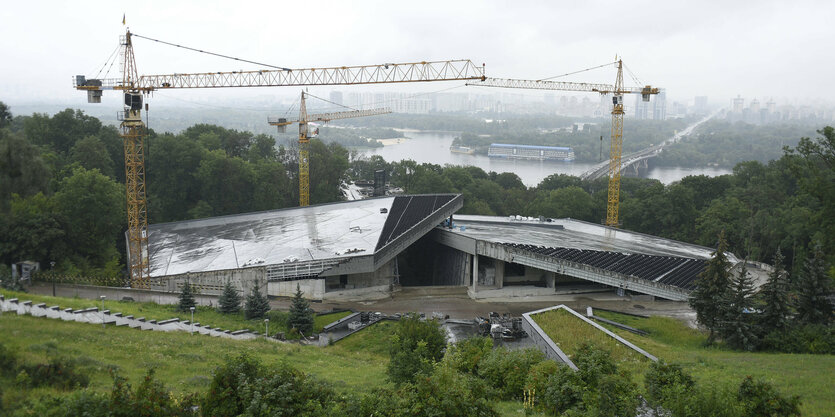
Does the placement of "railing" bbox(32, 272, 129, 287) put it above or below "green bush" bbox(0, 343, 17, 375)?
below

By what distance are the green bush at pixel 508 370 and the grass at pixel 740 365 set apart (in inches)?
150

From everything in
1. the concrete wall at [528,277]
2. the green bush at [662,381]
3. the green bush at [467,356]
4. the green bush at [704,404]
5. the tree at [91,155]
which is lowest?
the concrete wall at [528,277]

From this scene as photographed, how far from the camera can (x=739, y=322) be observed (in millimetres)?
21844

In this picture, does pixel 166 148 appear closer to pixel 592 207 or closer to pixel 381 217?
pixel 381 217

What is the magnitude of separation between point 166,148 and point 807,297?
46.4 meters

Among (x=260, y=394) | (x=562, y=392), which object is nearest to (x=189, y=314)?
(x=260, y=394)

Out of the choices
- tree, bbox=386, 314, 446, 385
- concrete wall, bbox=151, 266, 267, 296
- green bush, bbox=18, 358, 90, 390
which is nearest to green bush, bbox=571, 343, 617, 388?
tree, bbox=386, 314, 446, 385

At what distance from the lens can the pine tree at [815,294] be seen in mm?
22047

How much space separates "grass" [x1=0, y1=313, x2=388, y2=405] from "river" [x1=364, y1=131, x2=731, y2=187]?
95.0 meters

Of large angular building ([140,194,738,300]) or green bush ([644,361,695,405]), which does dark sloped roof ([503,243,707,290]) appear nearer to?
large angular building ([140,194,738,300])

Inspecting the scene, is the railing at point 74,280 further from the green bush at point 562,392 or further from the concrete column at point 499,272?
the green bush at point 562,392

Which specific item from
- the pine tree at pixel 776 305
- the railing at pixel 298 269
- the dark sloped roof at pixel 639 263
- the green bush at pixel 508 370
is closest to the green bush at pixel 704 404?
the green bush at pixel 508 370

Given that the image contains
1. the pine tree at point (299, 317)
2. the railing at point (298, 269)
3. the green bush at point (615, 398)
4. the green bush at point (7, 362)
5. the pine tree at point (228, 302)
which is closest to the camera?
the green bush at point (615, 398)

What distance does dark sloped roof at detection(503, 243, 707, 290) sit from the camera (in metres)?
32.8
